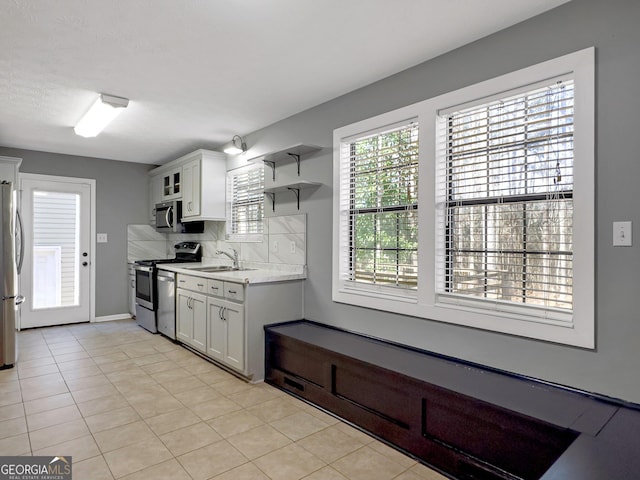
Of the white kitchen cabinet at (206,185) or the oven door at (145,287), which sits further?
the oven door at (145,287)

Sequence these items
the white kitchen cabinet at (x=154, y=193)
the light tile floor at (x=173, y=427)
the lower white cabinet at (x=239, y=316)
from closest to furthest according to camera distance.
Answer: the light tile floor at (x=173, y=427)
the lower white cabinet at (x=239, y=316)
the white kitchen cabinet at (x=154, y=193)

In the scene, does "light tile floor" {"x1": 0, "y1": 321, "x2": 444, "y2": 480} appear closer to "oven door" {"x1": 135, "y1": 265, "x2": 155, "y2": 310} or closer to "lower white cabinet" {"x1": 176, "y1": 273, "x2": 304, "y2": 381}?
"lower white cabinet" {"x1": 176, "y1": 273, "x2": 304, "y2": 381}

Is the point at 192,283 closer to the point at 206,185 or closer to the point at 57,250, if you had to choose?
the point at 206,185

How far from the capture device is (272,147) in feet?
13.3

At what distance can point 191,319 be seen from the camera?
4.10m

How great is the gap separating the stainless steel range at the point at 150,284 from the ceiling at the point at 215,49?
1951 mm

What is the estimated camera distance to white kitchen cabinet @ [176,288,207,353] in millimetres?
3869

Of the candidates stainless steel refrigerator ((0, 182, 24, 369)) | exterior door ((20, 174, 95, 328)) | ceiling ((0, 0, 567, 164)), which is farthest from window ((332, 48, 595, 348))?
exterior door ((20, 174, 95, 328))

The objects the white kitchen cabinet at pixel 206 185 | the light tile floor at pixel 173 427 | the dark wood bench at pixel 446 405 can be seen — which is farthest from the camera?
the white kitchen cabinet at pixel 206 185

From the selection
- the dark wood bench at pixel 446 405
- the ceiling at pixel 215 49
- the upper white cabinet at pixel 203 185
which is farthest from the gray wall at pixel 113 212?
the dark wood bench at pixel 446 405

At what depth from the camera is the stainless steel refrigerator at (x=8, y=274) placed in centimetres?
364

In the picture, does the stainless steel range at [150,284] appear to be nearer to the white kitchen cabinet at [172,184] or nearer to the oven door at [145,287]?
the oven door at [145,287]

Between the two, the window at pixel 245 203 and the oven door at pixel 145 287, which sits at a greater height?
the window at pixel 245 203

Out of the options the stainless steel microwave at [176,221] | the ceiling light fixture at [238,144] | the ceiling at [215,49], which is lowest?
the stainless steel microwave at [176,221]
